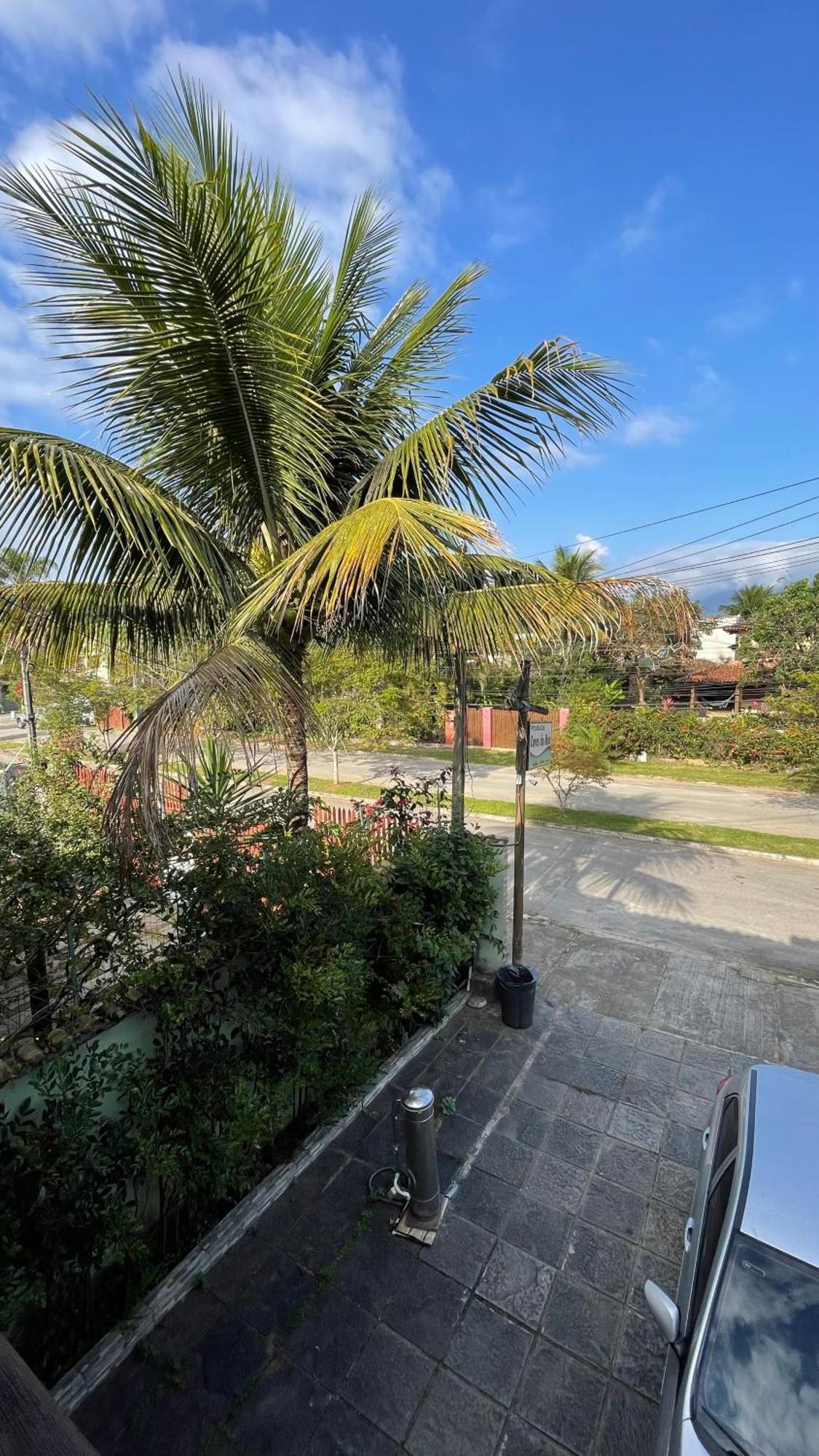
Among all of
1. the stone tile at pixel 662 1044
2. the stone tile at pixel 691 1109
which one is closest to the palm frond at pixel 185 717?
the stone tile at pixel 691 1109

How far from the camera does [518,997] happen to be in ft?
15.0

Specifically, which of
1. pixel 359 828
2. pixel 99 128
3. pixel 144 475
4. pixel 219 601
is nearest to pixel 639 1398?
pixel 359 828

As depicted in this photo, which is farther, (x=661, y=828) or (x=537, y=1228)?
(x=661, y=828)

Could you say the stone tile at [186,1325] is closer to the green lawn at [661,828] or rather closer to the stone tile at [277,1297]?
the stone tile at [277,1297]

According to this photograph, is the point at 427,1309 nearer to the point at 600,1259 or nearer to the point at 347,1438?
the point at 347,1438

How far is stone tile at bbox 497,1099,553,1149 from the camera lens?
11.4 feet

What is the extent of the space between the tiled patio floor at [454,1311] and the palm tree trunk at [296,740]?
7.05ft

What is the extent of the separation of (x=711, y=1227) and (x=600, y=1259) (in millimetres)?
948

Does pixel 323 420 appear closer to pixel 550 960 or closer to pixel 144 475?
pixel 144 475

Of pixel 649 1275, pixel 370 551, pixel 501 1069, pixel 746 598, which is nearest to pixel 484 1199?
pixel 649 1275

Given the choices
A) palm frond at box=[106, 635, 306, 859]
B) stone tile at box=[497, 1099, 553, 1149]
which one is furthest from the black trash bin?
palm frond at box=[106, 635, 306, 859]

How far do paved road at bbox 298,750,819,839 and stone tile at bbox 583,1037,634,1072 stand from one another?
951cm

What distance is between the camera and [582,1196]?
3.09 m

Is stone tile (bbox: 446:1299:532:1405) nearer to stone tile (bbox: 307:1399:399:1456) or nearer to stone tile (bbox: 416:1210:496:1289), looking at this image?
stone tile (bbox: 416:1210:496:1289)
